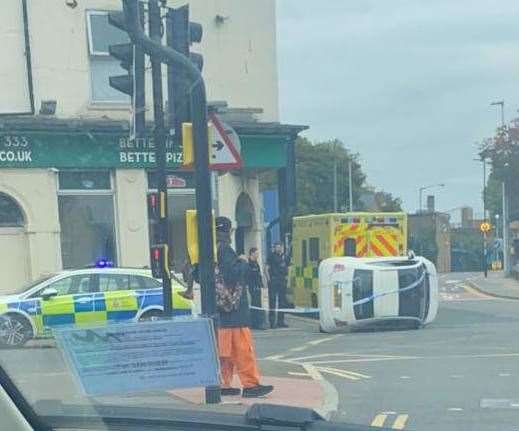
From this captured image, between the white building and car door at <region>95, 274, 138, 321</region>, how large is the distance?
4.34ft

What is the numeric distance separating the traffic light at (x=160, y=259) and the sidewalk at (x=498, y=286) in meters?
18.3

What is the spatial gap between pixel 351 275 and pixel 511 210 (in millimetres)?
21862

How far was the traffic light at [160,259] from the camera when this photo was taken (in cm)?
864

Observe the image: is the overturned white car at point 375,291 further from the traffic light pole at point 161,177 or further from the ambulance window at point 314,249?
the traffic light pole at point 161,177

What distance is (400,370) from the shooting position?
10117 millimetres

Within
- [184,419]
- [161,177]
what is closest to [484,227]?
[161,177]

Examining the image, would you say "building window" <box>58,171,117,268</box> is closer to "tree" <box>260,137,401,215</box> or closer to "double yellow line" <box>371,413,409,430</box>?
"tree" <box>260,137,401,215</box>

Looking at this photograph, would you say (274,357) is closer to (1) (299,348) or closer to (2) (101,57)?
(1) (299,348)

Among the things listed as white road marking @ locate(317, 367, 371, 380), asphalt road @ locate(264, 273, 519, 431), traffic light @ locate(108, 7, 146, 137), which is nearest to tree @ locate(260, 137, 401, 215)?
asphalt road @ locate(264, 273, 519, 431)

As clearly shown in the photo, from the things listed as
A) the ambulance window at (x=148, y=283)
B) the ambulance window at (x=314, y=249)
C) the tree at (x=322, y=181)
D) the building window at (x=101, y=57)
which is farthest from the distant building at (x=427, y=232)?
the building window at (x=101, y=57)

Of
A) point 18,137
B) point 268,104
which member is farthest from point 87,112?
point 268,104

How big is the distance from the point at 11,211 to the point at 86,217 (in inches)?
52.7

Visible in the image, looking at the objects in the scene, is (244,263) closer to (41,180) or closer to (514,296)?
(41,180)

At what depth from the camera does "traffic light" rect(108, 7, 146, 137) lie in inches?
320
